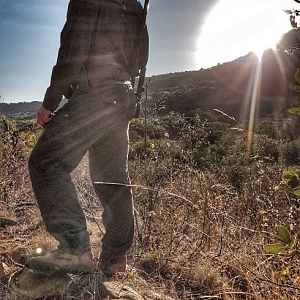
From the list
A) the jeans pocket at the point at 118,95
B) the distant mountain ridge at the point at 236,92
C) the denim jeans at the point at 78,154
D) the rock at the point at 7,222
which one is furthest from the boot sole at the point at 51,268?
the distant mountain ridge at the point at 236,92

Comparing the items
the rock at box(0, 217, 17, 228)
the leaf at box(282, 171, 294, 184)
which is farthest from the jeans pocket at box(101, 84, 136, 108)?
the rock at box(0, 217, 17, 228)

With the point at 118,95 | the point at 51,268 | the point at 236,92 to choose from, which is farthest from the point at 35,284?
the point at 236,92

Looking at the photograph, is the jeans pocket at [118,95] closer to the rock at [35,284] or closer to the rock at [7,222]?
the rock at [35,284]

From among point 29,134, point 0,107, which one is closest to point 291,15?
point 0,107

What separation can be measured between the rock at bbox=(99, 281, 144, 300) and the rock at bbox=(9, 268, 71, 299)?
0.65ft

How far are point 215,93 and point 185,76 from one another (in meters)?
20.4

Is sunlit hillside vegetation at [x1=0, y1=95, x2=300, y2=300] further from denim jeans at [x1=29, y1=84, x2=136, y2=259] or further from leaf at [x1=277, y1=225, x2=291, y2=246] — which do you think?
denim jeans at [x1=29, y1=84, x2=136, y2=259]

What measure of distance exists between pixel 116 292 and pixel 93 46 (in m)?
1.33

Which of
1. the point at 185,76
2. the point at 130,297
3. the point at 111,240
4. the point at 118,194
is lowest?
the point at 130,297

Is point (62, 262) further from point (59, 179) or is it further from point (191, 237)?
point (191, 237)

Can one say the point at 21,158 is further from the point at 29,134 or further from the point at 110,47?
the point at 110,47

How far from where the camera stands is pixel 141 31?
9.21 ft

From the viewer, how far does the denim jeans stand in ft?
7.78

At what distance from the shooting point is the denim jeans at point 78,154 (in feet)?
7.78
